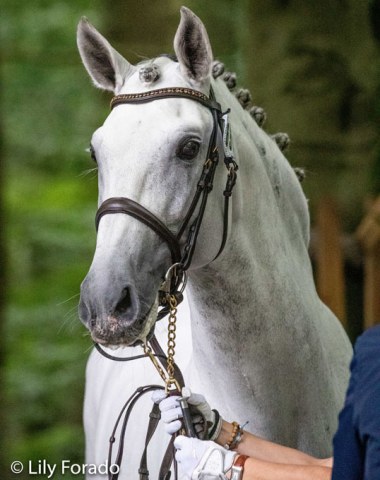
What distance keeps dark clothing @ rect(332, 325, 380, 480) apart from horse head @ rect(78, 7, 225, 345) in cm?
75

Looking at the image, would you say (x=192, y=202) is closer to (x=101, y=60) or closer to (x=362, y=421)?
(x=101, y=60)

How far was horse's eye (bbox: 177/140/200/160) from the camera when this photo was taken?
278 centimetres

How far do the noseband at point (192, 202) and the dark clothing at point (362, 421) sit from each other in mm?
799

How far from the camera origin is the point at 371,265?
5824 mm

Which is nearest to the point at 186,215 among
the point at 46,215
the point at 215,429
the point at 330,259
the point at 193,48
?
the point at 193,48

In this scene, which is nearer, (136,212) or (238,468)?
(238,468)

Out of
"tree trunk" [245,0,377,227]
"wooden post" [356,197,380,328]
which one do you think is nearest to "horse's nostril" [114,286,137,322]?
"wooden post" [356,197,380,328]

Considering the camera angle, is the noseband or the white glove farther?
the noseband

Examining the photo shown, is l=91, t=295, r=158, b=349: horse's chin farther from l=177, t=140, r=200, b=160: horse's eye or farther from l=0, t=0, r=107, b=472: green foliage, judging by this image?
l=0, t=0, r=107, b=472: green foliage

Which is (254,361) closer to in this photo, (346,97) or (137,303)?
(137,303)

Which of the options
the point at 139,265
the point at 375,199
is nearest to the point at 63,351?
the point at 375,199

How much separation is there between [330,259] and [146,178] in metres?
3.24

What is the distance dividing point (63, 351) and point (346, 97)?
144 inches

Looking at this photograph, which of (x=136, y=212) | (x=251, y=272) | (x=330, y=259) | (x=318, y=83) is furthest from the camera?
(x=318, y=83)
